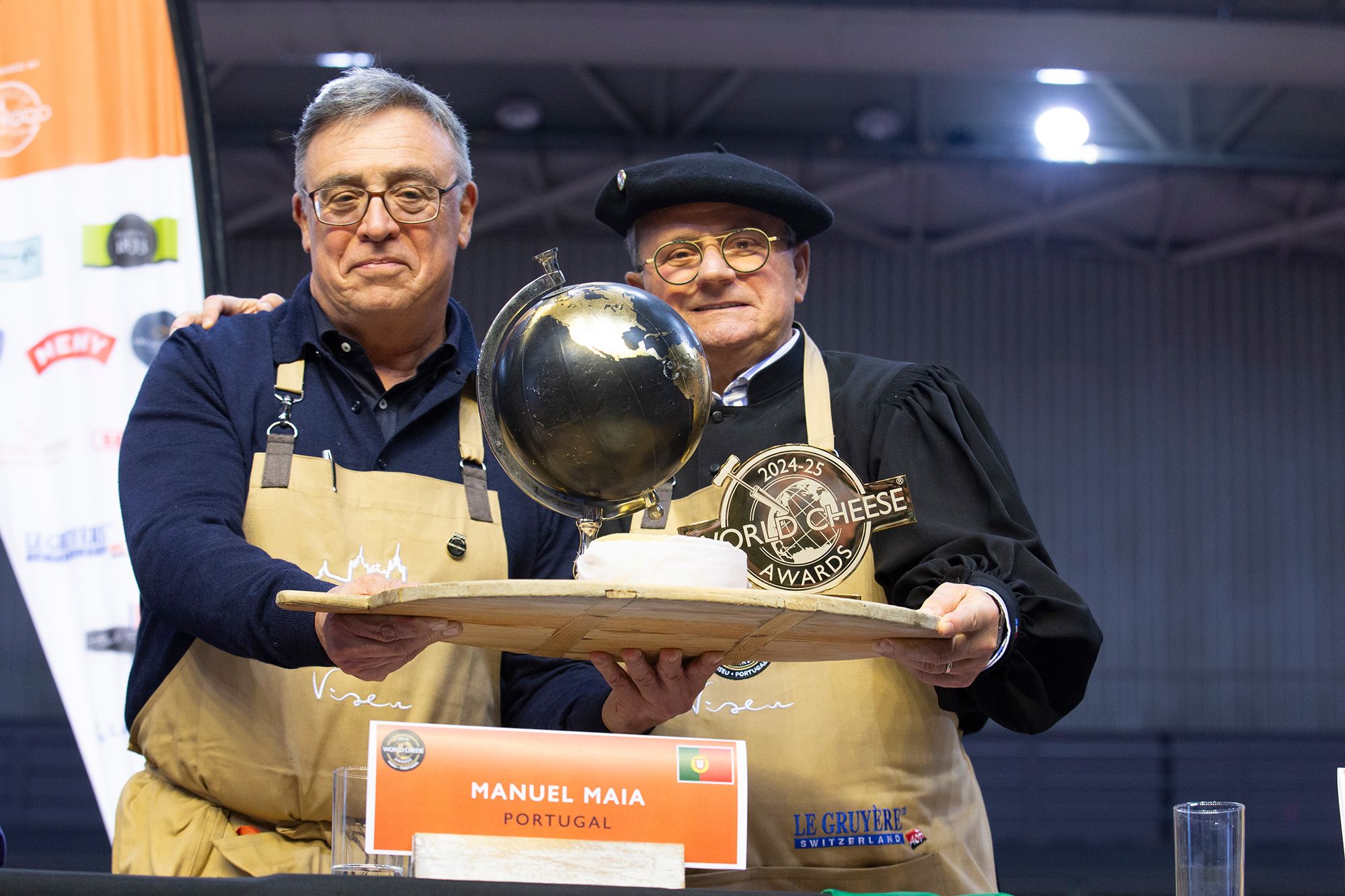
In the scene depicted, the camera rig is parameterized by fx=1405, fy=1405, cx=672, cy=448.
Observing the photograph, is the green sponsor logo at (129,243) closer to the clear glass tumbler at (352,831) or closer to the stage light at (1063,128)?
the clear glass tumbler at (352,831)

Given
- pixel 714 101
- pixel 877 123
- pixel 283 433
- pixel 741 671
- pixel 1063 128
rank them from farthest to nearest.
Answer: pixel 877 123 < pixel 1063 128 < pixel 714 101 < pixel 741 671 < pixel 283 433

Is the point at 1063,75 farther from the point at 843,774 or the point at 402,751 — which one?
the point at 402,751

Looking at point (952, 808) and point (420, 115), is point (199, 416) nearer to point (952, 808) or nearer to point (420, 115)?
point (420, 115)

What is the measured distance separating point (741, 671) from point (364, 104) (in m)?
0.91

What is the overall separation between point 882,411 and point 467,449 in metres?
0.59

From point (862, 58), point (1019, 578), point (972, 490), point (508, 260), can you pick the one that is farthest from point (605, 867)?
point (508, 260)

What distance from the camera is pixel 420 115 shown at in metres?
1.88

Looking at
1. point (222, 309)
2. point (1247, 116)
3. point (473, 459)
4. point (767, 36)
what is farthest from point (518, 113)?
point (473, 459)

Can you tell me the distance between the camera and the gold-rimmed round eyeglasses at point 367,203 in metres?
1.85

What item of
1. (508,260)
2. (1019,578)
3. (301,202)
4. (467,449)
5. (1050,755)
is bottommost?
(1050,755)

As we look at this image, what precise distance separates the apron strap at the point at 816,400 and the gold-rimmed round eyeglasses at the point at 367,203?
572 millimetres

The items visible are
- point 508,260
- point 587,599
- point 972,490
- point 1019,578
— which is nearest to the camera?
point 587,599

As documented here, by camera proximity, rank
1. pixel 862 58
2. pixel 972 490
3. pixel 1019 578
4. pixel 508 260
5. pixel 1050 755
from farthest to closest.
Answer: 1. pixel 508 260
2. pixel 1050 755
3. pixel 862 58
4. pixel 972 490
5. pixel 1019 578

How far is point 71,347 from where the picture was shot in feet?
8.52
